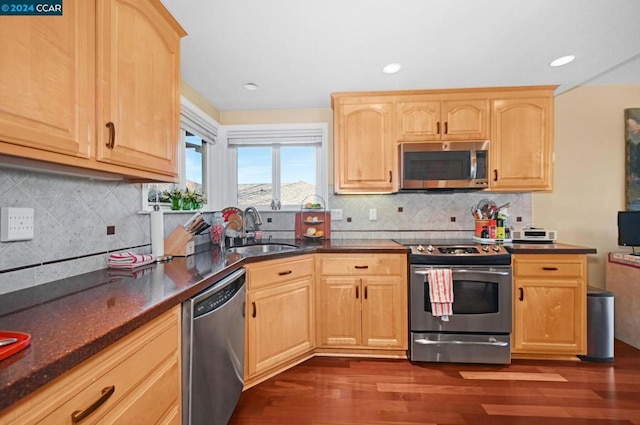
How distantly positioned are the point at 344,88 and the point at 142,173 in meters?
1.84

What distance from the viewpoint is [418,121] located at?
8.42ft

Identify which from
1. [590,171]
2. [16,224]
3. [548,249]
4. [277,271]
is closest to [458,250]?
[548,249]

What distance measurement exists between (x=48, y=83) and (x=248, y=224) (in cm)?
203

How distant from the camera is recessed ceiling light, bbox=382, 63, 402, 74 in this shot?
211cm

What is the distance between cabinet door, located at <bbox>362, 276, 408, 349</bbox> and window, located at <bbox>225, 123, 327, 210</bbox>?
3.74ft

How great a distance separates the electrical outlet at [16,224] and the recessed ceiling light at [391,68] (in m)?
2.24

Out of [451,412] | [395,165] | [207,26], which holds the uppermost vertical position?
[207,26]

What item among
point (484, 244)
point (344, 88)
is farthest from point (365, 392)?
point (344, 88)

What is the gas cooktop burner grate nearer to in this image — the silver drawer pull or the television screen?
the television screen

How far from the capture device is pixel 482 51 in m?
1.94

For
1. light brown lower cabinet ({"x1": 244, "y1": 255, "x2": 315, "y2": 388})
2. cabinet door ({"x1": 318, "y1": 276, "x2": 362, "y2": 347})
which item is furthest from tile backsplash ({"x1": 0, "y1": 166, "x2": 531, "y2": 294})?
cabinet door ({"x1": 318, "y1": 276, "x2": 362, "y2": 347})

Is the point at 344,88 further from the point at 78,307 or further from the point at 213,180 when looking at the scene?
the point at 78,307

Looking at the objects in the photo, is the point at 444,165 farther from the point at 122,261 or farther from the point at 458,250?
the point at 122,261

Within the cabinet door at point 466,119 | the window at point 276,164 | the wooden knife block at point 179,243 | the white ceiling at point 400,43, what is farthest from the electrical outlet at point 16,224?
the cabinet door at point 466,119
